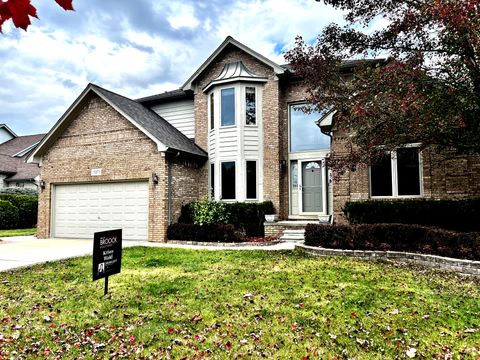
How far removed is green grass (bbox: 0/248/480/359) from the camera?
3973 millimetres

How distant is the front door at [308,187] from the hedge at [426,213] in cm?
310

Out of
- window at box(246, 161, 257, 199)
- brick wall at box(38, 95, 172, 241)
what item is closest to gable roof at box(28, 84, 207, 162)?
brick wall at box(38, 95, 172, 241)

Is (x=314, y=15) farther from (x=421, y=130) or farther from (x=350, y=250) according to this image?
(x=350, y=250)

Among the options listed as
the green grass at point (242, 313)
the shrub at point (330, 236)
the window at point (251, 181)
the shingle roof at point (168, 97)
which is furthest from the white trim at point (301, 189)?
the green grass at point (242, 313)

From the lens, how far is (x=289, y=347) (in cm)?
396

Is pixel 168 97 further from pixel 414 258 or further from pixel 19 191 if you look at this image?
pixel 19 191

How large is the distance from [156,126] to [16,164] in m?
18.8

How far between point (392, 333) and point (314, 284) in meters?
2.21

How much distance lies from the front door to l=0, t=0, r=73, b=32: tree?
13508 mm

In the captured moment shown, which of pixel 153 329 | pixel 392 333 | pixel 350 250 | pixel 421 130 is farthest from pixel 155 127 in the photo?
pixel 392 333

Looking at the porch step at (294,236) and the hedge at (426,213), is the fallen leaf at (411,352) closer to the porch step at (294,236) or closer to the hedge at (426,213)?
the hedge at (426,213)

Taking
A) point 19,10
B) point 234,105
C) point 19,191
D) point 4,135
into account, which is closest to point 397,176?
point 234,105

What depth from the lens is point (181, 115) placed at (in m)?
17.5

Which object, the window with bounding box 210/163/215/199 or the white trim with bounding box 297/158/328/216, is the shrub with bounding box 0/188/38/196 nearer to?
the window with bounding box 210/163/215/199
